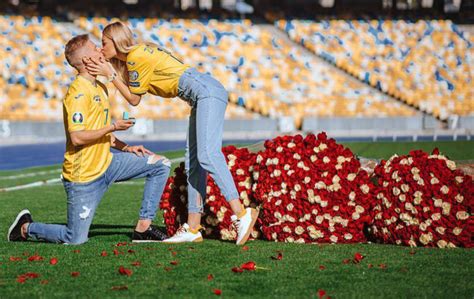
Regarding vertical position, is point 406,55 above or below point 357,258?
A: below

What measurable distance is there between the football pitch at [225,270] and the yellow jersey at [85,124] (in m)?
0.60

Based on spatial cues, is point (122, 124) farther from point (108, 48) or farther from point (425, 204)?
point (425, 204)

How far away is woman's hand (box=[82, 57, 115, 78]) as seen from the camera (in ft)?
23.7

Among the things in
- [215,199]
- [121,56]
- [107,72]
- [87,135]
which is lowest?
[215,199]

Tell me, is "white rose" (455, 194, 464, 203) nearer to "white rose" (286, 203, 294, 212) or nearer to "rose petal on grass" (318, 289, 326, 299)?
"white rose" (286, 203, 294, 212)

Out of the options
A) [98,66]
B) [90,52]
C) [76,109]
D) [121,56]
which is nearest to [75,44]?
[90,52]

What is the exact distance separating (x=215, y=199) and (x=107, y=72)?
1.49 metres

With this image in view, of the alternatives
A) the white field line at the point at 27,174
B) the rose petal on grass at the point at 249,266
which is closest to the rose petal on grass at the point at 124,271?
the rose petal on grass at the point at 249,266

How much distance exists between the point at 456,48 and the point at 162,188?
3235 cm

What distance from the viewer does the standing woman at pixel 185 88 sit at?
23.3 ft

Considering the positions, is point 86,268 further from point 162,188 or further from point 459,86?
point 459,86

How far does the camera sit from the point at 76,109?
7.23m

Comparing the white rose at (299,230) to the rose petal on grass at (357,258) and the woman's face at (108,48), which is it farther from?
the woman's face at (108,48)

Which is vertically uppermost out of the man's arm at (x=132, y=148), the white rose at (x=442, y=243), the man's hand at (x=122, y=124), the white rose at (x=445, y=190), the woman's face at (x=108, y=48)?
the woman's face at (x=108, y=48)
